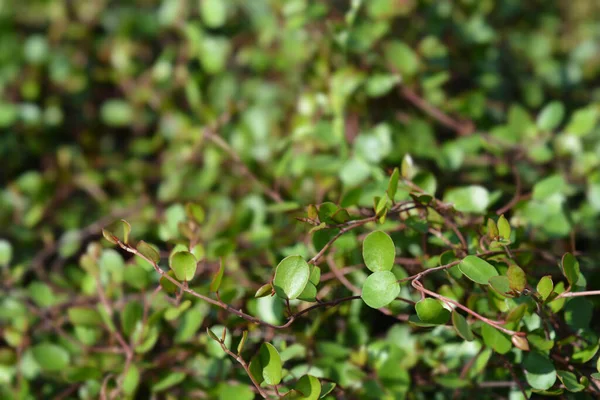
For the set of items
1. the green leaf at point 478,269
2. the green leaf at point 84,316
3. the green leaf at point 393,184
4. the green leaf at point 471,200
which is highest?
the green leaf at point 393,184

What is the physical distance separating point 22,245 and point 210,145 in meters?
0.43

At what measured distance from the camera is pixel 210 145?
114 centimetres

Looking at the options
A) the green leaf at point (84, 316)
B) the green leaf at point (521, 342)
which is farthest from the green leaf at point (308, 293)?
the green leaf at point (84, 316)

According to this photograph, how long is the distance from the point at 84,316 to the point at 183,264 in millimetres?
267

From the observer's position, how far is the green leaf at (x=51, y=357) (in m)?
0.86

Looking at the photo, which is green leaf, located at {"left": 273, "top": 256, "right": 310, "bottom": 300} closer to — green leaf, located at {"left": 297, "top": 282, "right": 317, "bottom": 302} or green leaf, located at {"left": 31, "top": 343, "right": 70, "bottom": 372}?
green leaf, located at {"left": 297, "top": 282, "right": 317, "bottom": 302}

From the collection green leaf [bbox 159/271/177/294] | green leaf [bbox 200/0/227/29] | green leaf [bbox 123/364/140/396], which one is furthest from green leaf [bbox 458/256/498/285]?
green leaf [bbox 200/0/227/29]

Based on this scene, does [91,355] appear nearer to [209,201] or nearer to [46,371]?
[46,371]

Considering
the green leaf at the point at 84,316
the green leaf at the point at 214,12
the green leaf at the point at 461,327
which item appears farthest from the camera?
the green leaf at the point at 214,12

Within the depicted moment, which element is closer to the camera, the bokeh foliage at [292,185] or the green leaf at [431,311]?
the green leaf at [431,311]

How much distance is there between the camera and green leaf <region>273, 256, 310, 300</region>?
2.12ft

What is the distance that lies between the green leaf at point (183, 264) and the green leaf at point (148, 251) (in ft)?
0.07

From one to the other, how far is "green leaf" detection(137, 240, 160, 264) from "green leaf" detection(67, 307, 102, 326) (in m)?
0.24

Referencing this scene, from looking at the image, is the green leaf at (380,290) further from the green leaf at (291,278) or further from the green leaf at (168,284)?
the green leaf at (168,284)
